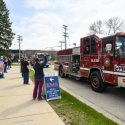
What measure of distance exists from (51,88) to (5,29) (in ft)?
171

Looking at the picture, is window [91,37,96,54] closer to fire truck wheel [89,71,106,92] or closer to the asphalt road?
fire truck wheel [89,71,106,92]

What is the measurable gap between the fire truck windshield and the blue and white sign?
2.69 metres

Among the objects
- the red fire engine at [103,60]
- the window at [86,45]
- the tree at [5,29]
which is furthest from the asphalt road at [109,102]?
the tree at [5,29]

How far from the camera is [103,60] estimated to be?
10.8m

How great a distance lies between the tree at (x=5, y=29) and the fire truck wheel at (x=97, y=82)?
48.1 meters

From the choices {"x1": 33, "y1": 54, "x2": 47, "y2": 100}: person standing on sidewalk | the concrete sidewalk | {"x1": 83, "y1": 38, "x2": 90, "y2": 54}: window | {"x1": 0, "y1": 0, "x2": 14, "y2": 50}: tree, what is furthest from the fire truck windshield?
{"x1": 0, "y1": 0, "x2": 14, "y2": 50}: tree

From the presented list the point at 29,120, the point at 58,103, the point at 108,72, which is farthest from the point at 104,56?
the point at 29,120

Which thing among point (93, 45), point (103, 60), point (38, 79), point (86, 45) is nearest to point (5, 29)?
point (86, 45)

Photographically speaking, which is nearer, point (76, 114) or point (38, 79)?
point (76, 114)

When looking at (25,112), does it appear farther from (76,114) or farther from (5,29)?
(5,29)

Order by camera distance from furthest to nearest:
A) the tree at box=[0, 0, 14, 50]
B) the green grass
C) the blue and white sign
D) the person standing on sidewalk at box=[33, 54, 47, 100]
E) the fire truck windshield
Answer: the tree at box=[0, 0, 14, 50], the fire truck windshield, the person standing on sidewalk at box=[33, 54, 47, 100], the blue and white sign, the green grass

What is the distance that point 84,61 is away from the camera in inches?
503

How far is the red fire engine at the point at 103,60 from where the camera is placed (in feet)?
32.0

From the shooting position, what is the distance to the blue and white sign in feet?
30.9
